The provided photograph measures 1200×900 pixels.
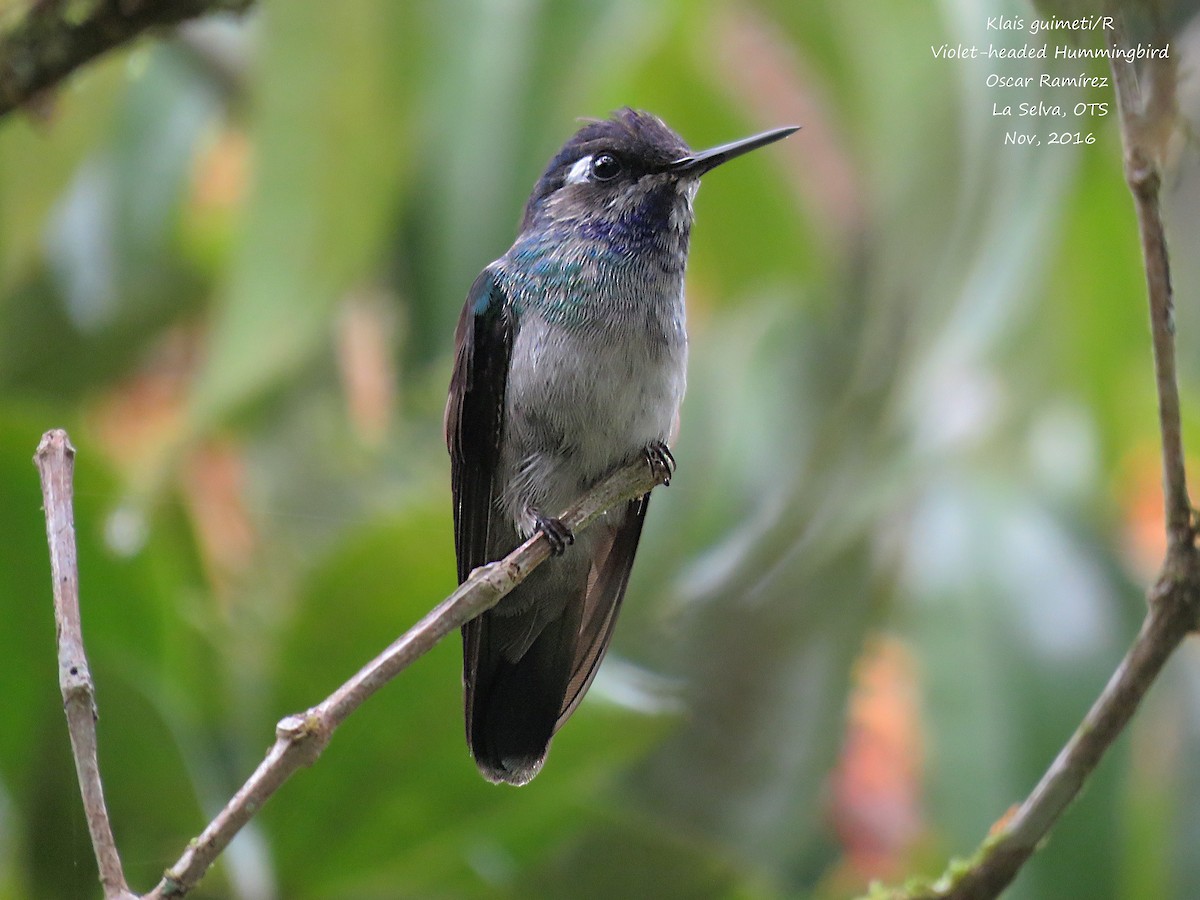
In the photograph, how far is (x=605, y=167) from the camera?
139cm

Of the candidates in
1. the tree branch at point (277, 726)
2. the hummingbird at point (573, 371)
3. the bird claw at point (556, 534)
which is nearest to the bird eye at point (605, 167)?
the hummingbird at point (573, 371)

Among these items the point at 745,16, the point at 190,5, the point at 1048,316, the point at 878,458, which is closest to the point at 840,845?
the point at 878,458

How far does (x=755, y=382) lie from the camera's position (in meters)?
2.42

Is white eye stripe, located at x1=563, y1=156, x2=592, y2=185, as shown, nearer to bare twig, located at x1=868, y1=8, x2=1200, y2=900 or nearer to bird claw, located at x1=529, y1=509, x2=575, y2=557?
bird claw, located at x1=529, y1=509, x2=575, y2=557

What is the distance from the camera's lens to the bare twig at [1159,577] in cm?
83

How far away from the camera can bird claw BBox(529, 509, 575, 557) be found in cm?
106

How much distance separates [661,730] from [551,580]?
274 millimetres

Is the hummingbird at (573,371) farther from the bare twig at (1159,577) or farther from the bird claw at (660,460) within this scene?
the bare twig at (1159,577)

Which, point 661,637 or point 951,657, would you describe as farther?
point 951,657

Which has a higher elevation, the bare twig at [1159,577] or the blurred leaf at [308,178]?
the blurred leaf at [308,178]

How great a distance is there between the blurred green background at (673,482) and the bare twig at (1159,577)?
0.15 meters

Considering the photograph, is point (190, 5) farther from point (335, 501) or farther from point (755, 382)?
point (755, 382)

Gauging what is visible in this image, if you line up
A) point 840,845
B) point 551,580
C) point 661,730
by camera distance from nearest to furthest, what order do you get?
point 551,580
point 661,730
point 840,845

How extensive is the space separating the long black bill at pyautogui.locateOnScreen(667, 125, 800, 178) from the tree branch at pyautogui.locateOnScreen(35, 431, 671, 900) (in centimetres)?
36
